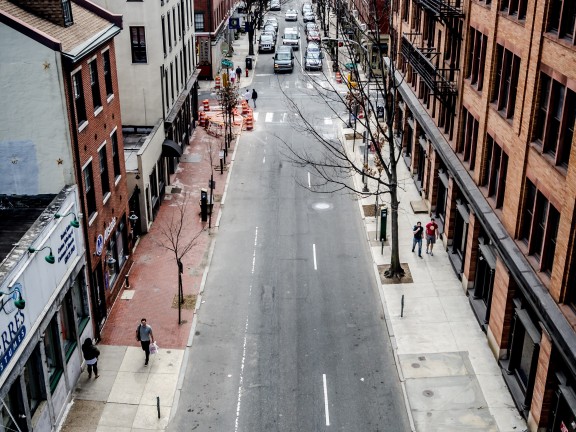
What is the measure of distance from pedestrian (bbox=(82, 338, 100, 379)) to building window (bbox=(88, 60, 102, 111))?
9.42 metres

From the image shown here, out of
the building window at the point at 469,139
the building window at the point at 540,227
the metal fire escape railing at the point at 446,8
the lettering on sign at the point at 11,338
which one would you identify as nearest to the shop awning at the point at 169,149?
the metal fire escape railing at the point at 446,8

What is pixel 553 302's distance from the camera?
2031 cm

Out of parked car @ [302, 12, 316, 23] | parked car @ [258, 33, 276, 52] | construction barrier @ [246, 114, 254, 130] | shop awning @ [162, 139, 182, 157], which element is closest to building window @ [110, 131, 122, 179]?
shop awning @ [162, 139, 182, 157]

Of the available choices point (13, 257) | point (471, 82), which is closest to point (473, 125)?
point (471, 82)

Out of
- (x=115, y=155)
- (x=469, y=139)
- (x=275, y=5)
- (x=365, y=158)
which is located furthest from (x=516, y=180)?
(x=275, y=5)

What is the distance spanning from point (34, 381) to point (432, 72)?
25256 mm

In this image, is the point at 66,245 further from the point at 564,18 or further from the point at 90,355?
the point at 564,18

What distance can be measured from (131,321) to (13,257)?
9.83 metres

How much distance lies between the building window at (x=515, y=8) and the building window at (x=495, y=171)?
197 inches

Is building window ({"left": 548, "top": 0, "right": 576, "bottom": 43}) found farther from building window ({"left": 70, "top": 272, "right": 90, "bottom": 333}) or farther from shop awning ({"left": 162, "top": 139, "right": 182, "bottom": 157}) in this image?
shop awning ({"left": 162, "top": 139, "right": 182, "bottom": 157})

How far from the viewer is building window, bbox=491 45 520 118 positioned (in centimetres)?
2517

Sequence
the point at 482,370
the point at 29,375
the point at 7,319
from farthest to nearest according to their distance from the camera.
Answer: the point at 482,370, the point at 29,375, the point at 7,319

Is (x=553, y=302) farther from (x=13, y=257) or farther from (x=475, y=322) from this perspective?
(x=13, y=257)

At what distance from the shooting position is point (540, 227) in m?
22.3
